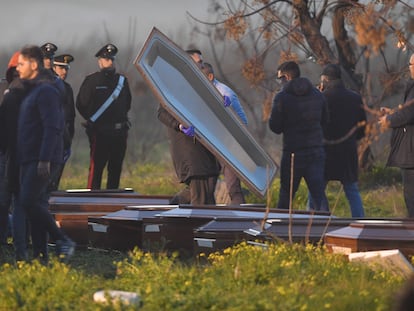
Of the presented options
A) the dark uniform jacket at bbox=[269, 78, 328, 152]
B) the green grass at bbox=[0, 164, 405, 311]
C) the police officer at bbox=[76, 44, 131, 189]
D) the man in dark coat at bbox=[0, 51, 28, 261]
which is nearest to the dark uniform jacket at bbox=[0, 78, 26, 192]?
the man in dark coat at bbox=[0, 51, 28, 261]

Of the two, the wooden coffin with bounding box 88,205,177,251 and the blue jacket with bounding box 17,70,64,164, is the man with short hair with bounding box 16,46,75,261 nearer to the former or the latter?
the blue jacket with bounding box 17,70,64,164

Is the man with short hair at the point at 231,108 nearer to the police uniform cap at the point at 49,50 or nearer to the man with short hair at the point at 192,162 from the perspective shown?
the man with short hair at the point at 192,162

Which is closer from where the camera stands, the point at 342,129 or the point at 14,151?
the point at 14,151

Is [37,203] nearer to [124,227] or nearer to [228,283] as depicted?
[124,227]

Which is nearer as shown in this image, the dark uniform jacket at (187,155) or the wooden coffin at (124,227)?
the wooden coffin at (124,227)


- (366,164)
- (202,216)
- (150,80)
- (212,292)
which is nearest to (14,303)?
(212,292)

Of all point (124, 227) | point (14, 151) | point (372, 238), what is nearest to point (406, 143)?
point (372, 238)

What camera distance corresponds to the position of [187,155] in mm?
13391

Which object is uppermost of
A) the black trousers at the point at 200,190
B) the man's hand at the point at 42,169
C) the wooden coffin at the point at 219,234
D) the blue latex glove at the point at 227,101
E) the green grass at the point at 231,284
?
the blue latex glove at the point at 227,101

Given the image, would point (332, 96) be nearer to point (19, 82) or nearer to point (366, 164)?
point (19, 82)

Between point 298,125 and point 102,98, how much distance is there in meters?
3.21

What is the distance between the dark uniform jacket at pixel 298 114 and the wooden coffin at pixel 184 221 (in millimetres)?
2066

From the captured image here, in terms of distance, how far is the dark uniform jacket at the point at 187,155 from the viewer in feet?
43.7

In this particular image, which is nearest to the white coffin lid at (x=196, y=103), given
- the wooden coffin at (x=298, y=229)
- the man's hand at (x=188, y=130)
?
the man's hand at (x=188, y=130)
